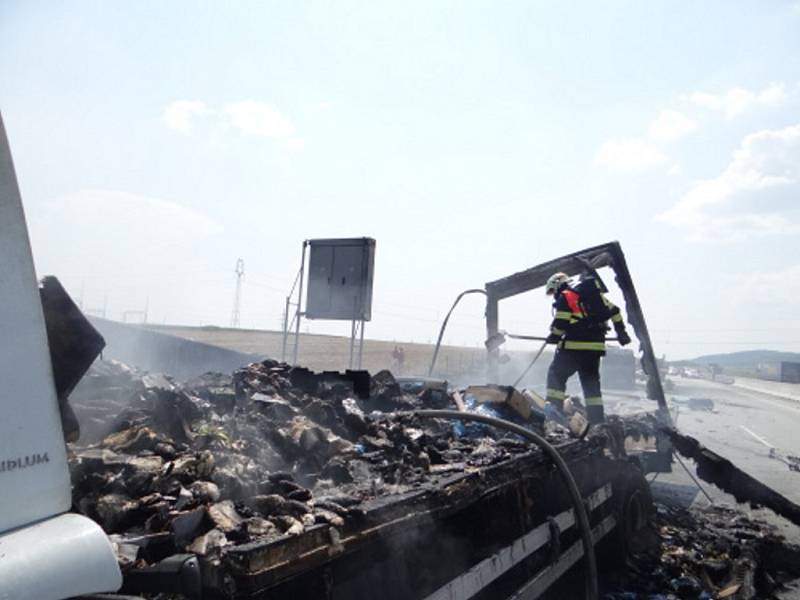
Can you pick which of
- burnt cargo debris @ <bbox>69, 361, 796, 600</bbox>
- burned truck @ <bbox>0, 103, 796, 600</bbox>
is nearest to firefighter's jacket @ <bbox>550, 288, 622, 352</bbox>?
burned truck @ <bbox>0, 103, 796, 600</bbox>

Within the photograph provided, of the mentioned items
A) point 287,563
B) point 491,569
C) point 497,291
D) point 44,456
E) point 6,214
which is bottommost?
point 491,569

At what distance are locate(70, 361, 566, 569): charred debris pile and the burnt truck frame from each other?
3.20 metres

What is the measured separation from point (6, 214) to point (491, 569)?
2611 mm

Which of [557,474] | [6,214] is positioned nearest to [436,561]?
[557,474]

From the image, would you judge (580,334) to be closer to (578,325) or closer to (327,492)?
(578,325)

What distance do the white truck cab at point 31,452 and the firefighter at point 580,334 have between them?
229 inches

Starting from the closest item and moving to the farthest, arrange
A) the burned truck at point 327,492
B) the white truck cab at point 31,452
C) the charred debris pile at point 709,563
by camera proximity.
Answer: the white truck cab at point 31,452 < the burned truck at point 327,492 < the charred debris pile at point 709,563


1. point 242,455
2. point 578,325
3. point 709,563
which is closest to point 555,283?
point 578,325

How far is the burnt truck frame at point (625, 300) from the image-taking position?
702 centimetres

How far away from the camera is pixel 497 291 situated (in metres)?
8.50

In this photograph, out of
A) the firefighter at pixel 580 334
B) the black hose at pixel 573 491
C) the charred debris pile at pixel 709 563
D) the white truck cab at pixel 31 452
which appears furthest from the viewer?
the firefighter at pixel 580 334

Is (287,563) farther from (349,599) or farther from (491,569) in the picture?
(491,569)

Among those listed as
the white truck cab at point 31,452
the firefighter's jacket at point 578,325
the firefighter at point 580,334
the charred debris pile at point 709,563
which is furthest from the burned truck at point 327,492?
the firefighter's jacket at point 578,325

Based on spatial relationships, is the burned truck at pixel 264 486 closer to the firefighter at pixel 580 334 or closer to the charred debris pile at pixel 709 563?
the charred debris pile at pixel 709 563
